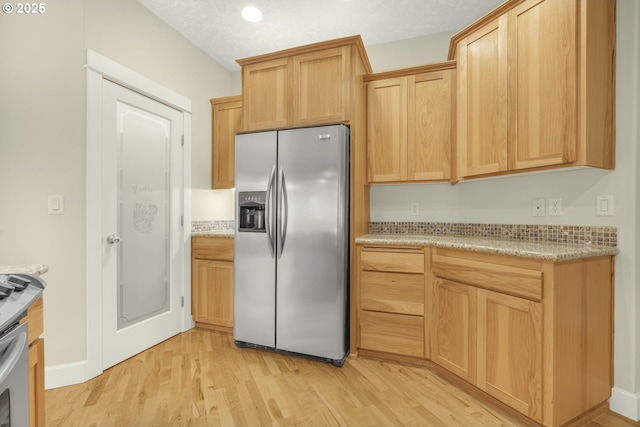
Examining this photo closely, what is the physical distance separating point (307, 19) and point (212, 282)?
8.35 ft

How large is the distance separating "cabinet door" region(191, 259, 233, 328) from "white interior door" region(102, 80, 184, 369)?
151 mm

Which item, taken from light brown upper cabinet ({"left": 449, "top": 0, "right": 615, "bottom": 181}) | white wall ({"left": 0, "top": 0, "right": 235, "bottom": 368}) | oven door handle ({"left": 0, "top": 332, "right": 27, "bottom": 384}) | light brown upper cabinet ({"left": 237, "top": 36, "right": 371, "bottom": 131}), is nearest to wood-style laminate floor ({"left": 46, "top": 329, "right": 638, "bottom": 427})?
white wall ({"left": 0, "top": 0, "right": 235, "bottom": 368})

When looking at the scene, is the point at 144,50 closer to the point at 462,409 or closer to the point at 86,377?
the point at 86,377

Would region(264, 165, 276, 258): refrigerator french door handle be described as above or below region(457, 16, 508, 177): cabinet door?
below

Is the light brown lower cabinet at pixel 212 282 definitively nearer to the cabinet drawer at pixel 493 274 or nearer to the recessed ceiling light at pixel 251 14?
the cabinet drawer at pixel 493 274

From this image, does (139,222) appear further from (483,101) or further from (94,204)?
(483,101)

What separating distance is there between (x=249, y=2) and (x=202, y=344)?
9.43 ft

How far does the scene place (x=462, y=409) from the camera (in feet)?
5.74

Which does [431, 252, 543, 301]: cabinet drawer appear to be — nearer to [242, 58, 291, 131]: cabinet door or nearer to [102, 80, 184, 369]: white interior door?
[242, 58, 291, 131]: cabinet door

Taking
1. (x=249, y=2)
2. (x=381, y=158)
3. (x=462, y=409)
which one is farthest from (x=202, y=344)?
(x=249, y=2)

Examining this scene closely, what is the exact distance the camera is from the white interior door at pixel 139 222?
2.21m

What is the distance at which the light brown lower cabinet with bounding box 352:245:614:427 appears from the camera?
1521mm

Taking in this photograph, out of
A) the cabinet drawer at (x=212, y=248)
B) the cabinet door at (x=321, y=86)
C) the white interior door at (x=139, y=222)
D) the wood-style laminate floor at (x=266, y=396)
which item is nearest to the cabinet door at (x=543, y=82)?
the cabinet door at (x=321, y=86)

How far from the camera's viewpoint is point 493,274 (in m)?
1.74
